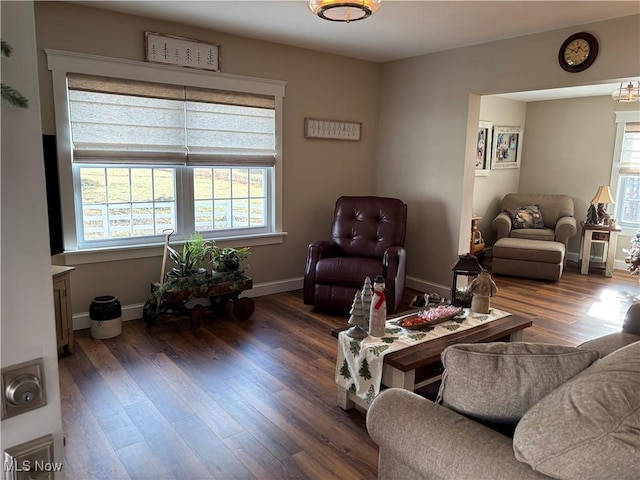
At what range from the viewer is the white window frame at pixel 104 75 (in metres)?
3.42

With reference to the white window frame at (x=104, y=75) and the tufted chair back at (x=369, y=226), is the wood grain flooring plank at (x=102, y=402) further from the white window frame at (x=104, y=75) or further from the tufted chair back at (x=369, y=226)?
the tufted chair back at (x=369, y=226)

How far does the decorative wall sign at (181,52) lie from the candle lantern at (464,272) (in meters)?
2.68

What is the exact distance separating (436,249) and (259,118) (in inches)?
87.7

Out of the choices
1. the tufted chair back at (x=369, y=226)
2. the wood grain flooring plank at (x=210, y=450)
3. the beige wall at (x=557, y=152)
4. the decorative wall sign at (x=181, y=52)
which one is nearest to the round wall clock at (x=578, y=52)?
the tufted chair back at (x=369, y=226)

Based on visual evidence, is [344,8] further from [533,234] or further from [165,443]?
[533,234]

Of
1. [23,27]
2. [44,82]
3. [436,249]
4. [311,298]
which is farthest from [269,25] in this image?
[23,27]

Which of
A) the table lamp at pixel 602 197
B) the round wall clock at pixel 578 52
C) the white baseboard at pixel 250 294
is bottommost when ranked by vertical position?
the white baseboard at pixel 250 294

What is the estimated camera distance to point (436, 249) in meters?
4.93

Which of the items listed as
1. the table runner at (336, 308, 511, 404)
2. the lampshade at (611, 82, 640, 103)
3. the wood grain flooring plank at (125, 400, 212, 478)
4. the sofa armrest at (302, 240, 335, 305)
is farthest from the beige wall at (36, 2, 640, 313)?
the table runner at (336, 308, 511, 404)

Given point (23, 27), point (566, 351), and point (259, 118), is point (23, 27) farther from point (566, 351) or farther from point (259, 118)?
point (259, 118)

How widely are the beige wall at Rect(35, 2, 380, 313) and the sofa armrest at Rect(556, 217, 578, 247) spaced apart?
2645 mm

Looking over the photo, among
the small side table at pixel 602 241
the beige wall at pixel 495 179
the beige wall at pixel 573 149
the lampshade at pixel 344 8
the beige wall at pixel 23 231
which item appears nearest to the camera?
the beige wall at pixel 23 231

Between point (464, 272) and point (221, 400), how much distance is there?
5.48 feet

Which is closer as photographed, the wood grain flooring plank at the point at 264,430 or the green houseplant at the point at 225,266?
the wood grain flooring plank at the point at 264,430
